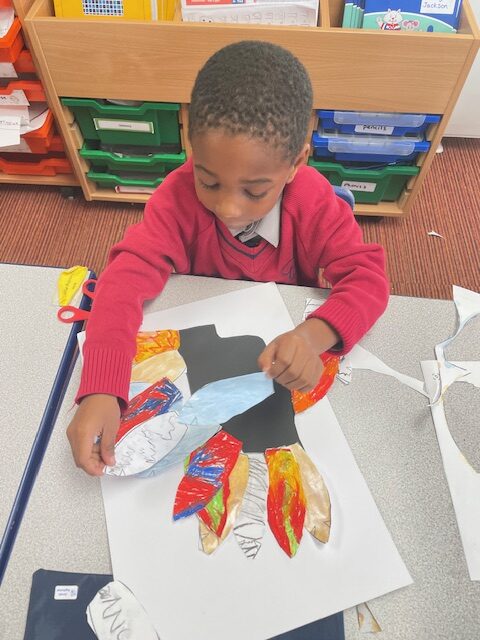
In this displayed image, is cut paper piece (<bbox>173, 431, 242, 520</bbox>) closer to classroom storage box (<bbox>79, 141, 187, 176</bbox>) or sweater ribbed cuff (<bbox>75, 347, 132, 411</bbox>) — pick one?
sweater ribbed cuff (<bbox>75, 347, 132, 411</bbox>)

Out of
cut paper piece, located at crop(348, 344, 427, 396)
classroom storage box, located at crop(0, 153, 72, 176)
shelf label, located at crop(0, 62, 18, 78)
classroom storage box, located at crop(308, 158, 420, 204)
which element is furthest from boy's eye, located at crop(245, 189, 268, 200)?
classroom storage box, located at crop(0, 153, 72, 176)

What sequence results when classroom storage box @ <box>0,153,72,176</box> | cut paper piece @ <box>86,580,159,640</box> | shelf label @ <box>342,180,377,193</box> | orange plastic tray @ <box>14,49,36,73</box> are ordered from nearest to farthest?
cut paper piece @ <box>86,580,159,640</box>, orange plastic tray @ <box>14,49,36,73</box>, shelf label @ <box>342,180,377,193</box>, classroom storage box @ <box>0,153,72,176</box>

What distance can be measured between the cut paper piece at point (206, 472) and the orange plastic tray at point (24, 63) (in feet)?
3.77

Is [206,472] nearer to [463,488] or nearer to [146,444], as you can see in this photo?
[146,444]

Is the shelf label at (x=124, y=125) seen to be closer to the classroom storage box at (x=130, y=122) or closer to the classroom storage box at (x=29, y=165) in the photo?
the classroom storage box at (x=130, y=122)

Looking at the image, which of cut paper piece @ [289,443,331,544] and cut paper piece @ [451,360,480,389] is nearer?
cut paper piece @ [289,443,331,544]

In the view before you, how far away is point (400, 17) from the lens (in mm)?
1089

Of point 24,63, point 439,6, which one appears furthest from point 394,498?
point 24,63

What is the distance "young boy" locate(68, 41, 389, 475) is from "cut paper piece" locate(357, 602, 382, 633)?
24 cm

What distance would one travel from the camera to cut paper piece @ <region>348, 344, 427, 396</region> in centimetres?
63

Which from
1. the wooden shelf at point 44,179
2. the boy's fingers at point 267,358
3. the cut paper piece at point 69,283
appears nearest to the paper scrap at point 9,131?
the wooden shelf at point 44,179

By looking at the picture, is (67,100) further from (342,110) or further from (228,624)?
(228,624)

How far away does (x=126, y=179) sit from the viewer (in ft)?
4.99

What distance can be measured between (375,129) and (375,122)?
3cm
